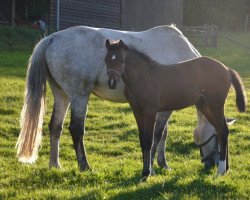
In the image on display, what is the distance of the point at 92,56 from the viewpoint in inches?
288

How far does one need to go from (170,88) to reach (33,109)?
82.9 inches

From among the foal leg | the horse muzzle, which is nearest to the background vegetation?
the foal leg

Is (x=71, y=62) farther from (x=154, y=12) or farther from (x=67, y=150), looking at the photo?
(x=154, y=12)

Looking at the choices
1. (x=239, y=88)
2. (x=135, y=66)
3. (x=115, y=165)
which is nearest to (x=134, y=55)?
(x=135, y=66)

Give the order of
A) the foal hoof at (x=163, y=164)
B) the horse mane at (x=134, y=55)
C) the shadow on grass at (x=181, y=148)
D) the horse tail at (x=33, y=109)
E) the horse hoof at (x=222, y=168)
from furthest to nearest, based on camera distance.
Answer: the shadow on grass at (x=181, y=148) → the foal hoof at (x=163, y=164) → the horse tail at (x=33, y=109) → the horse hoof at (x=222, y=168) → the horse mane at (x=134, y=55)

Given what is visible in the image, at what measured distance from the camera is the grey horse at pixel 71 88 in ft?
23.3

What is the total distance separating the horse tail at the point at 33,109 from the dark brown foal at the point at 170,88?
5.21 feet

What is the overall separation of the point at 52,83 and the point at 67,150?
1.74m

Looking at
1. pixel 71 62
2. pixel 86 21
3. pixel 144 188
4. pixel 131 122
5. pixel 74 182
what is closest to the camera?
pixel 144 188

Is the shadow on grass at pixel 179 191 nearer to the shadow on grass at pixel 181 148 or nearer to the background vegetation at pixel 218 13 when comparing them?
the shadow on grass at pixel 181 148

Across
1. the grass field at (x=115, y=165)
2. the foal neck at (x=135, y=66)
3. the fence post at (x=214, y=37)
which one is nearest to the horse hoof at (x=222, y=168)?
the grass field at (x=115, y=165)

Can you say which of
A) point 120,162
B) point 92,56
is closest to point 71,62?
point 92,56

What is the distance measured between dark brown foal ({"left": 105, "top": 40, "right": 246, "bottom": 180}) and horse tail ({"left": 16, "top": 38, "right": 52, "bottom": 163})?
1587 mm

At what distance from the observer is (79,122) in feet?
23.6
